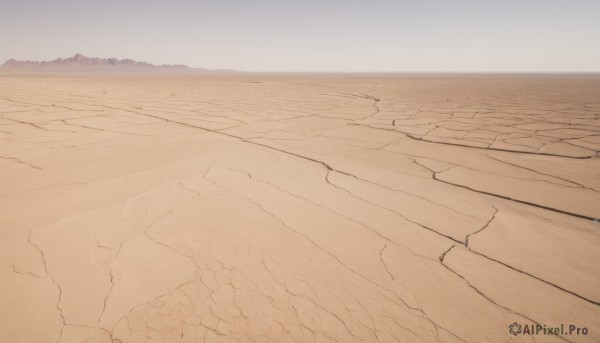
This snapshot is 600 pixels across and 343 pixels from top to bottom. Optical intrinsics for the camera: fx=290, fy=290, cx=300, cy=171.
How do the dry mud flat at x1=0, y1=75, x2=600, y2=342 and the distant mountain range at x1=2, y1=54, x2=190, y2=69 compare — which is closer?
the dry mud flat at x1=0, y1=75, x2=600, y2=342

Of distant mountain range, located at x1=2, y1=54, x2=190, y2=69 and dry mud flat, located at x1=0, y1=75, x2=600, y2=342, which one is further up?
distant mountain range, located at x1=2, y1=54, x2=190, y2=69

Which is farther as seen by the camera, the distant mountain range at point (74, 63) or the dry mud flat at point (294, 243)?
the distant mountain range at point (74, 63)

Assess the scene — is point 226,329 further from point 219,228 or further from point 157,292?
point 219,228

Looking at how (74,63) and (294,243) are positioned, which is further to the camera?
(74,63)

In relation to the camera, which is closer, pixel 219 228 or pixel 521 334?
pixel 521 334

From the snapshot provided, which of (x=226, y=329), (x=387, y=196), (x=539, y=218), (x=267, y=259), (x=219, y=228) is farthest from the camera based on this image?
(x=387, y=196)

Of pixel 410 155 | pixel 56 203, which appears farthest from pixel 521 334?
pixel 56 203

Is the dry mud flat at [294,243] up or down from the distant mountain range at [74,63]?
down

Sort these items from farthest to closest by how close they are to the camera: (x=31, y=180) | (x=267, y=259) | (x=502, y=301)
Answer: (x=31, y=180) < (x=267, y=259) < (x=502, y=301)
